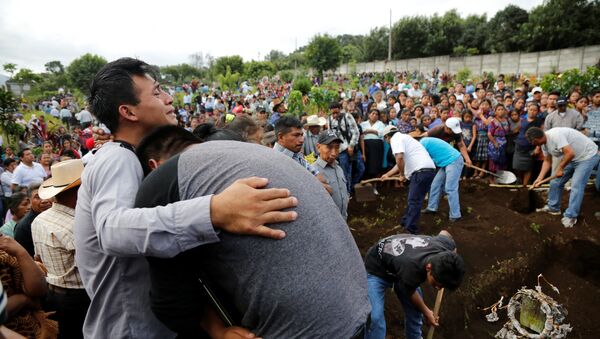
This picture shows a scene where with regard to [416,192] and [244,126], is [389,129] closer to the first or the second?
[416,192]

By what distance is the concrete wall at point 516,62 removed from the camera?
26344 mm

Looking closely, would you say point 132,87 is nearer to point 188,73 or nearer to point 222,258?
point 222,258

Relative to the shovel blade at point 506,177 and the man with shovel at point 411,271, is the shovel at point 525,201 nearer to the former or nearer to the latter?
the shovel blade at point 506,177

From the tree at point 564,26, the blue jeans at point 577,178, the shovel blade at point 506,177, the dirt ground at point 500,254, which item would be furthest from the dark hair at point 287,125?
the tree at point 564,26

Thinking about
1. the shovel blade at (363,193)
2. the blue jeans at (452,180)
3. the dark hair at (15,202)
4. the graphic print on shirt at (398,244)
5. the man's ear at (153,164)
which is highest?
the man's ear at (153,164)

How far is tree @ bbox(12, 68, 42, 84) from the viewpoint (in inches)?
1545

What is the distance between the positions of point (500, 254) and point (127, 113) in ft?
18.0

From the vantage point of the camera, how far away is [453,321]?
4195 millimetres

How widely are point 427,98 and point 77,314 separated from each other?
9.47m

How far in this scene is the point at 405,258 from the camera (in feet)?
10.2

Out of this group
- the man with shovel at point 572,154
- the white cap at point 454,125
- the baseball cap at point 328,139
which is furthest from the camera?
the white cap at point 454,125

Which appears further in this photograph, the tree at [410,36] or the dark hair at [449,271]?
the tree at [410,36]

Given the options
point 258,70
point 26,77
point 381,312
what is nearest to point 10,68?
point 26,77

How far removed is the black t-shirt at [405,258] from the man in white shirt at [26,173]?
6286 millimetres
